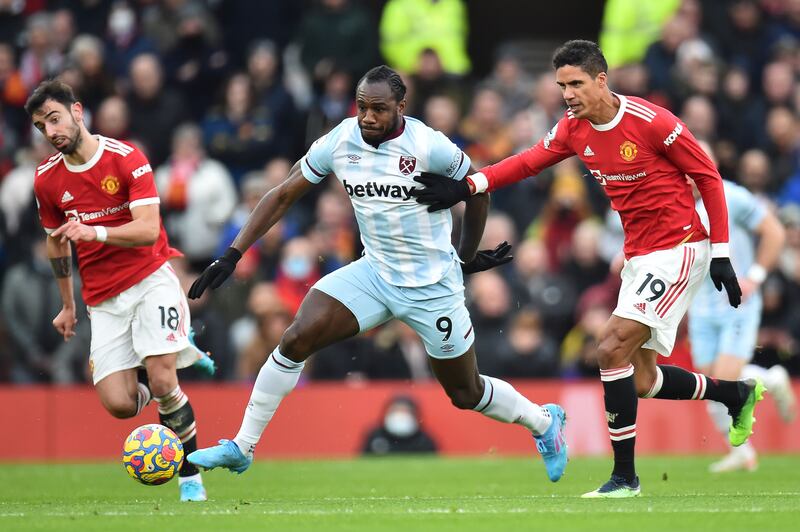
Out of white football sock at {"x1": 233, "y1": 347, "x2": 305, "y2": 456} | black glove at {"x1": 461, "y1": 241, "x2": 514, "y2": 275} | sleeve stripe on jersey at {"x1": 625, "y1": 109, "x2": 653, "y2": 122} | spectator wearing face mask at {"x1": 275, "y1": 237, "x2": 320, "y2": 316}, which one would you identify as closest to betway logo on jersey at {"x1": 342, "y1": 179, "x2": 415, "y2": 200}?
black glove at {"x1": 461, "y1": 241, "x2": 514, "y2": 275}

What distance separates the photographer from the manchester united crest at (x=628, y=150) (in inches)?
393

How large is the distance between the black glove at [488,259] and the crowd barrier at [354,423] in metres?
5.36

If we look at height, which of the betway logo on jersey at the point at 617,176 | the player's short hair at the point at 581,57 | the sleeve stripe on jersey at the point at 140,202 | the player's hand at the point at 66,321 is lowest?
the player's hand at the point at 66,321

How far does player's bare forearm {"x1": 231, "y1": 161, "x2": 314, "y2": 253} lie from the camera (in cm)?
1032

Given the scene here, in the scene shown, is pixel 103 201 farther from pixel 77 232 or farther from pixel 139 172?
pixel 77 232

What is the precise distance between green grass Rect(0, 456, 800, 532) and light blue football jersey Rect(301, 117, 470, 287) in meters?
1.60

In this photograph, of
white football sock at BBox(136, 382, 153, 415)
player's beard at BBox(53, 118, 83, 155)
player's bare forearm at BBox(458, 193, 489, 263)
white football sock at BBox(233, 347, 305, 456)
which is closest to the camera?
white football sock at BBox(233, 347, 305, 456)

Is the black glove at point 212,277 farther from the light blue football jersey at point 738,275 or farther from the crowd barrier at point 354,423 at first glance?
the crowd barrier at point 354,423

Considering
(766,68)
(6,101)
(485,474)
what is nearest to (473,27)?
(766,68)

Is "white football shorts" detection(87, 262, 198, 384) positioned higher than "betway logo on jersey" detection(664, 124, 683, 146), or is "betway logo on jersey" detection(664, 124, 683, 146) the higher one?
"betway logo on jersey" detection(664, 124, 683, 146)

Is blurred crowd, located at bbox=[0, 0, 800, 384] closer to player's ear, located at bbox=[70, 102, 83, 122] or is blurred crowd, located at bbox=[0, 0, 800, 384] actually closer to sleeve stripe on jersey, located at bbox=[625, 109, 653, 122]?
player's ear, located at bbox=[70, 102, 83, 122]

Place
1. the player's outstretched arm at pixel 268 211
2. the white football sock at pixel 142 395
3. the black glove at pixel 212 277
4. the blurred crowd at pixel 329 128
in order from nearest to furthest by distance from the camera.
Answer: the black glove at pixel 212 277 < the player's outstretched arm at pixel 268 211 < the white football sock at pixel 142 395 < the blurred crowd at pixel 329 128

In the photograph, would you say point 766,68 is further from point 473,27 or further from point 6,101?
point 6,101

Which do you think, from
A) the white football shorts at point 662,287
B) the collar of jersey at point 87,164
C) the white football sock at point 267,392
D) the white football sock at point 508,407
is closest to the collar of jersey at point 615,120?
the white football shorts at point 662,287
